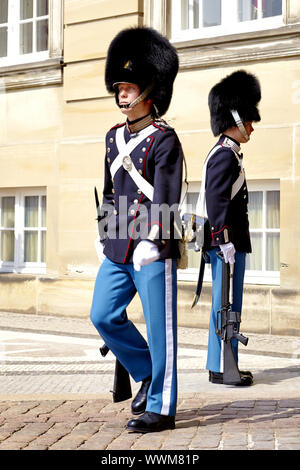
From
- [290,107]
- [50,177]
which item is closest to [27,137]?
[50,177]

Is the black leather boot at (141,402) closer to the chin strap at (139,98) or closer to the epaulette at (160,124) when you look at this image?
the epaulette at (160,124)

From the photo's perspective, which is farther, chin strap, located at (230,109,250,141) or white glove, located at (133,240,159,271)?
chin strap, located at (230,109,250,141)

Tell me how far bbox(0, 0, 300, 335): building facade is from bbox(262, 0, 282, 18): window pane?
0.01 m

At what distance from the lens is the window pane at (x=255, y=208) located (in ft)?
31.9

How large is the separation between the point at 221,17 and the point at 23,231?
382cm

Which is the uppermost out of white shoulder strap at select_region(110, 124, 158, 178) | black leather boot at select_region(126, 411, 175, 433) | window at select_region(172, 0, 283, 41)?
window at select_region(172, 0, 283, 41)

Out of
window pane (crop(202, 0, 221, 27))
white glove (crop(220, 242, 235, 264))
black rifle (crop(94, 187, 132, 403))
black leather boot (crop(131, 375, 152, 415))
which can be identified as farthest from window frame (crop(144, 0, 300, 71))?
black leather boot (crop(131, 375, 152, 415))

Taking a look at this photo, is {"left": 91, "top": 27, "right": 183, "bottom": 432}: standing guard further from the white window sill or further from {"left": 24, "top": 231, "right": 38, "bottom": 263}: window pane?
{"left": 24, "top": 231, "right": 38, "bottom": 263}: window pane

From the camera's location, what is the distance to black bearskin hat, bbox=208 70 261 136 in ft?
20.9

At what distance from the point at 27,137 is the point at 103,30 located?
1741 mm

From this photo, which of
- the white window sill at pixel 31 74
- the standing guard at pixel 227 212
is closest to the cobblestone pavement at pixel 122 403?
the standing guard at pixel 227 212

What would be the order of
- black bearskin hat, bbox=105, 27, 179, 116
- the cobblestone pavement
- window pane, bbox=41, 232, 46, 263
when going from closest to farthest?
1. the cobblestone pavement
2. black bearskin hat, bbox=105, 27, 179, 116
3. window pane, bbox=41, 232, 46, 263

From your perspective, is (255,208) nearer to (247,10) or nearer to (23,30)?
(247,10)

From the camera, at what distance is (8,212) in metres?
11.9
